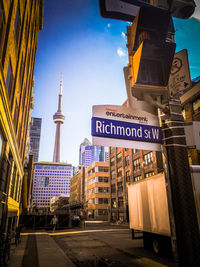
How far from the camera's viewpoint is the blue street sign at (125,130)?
448cm

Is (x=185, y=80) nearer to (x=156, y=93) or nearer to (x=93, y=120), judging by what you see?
(x=156, y=93)

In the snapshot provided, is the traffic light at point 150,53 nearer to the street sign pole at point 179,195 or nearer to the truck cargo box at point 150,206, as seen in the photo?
the street sign pole at point 179,195

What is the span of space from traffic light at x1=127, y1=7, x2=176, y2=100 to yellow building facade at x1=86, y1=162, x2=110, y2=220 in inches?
2803

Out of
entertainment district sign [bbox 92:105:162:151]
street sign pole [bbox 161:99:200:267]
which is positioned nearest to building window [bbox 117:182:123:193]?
entertainment district sign [bbox 92:105:162:151]

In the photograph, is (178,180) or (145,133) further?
(145,133)

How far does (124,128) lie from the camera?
4676 millimetres

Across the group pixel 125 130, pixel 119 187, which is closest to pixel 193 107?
pixel 125 130

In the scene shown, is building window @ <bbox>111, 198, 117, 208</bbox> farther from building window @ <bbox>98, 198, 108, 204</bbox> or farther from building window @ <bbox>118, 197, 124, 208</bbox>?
building window @ <bbox>98, 198, 108, 204</bbox>

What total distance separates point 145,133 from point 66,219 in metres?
31.7

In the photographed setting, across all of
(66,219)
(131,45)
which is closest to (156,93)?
(131,45)

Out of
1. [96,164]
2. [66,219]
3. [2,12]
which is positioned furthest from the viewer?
[96,164]

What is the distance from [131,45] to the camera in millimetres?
4879

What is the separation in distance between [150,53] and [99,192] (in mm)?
74993

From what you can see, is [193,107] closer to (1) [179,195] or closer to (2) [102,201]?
(1) [179,195]
